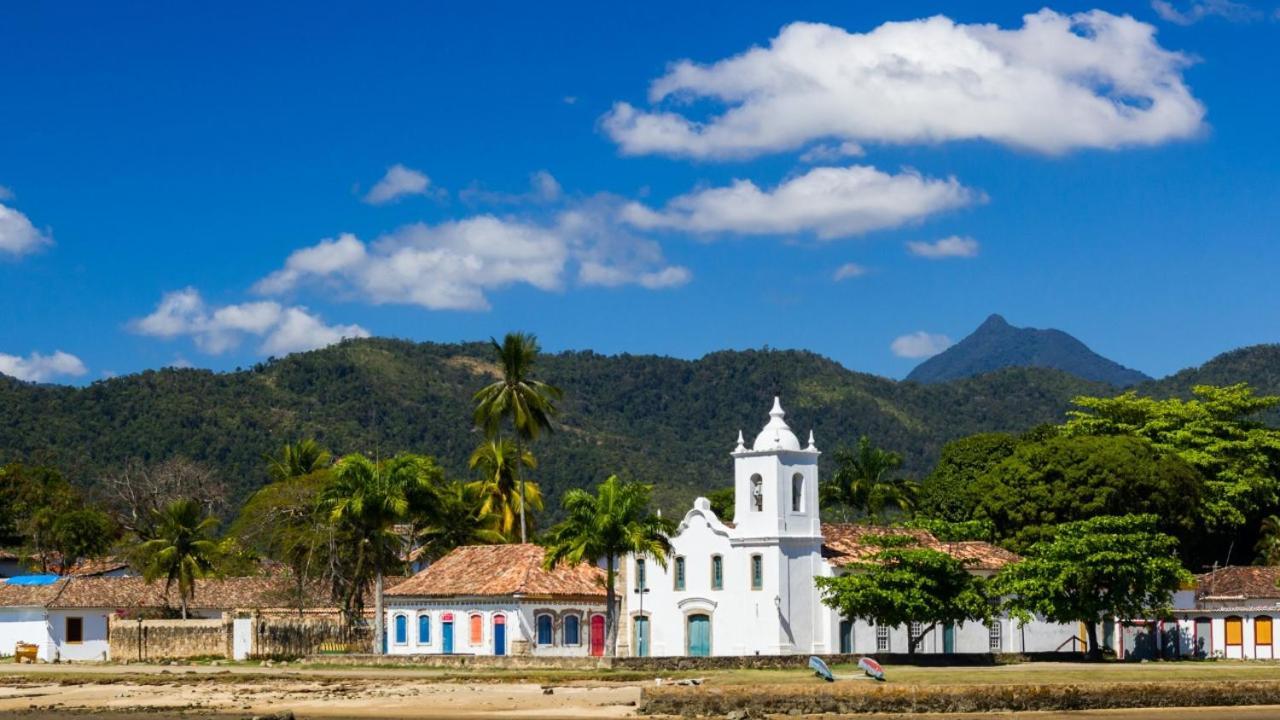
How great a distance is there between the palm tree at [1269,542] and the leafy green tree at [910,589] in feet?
88.8

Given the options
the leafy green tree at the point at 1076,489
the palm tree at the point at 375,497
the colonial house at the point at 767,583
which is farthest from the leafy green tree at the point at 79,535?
the leafy green tree at the point at 1076,489

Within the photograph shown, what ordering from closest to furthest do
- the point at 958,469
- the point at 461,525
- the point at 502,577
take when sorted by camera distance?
1. the point at 502,577
2. the point at 461,525
3. the point at 958,469

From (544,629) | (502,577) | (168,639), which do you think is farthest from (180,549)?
(544,629)

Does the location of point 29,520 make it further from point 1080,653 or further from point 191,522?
point 1080,653

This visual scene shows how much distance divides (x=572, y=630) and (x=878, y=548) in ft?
36.3

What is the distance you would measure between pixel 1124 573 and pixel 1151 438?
32.7 m

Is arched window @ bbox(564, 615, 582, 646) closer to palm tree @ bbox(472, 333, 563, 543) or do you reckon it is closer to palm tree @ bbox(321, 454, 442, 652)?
palm tree @ bbox(321, 454, 442, 652)

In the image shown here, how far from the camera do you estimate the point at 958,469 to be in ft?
275

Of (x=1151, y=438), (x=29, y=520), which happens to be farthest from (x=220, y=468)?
(x=1151, y=438)

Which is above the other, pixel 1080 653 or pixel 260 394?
pixel 260 394

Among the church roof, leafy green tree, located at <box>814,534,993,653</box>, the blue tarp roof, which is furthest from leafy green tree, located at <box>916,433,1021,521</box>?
the blue tarp roof

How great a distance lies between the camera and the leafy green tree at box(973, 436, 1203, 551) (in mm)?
69500

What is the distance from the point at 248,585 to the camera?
75125mm

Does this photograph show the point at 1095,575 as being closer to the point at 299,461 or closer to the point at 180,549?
the point at 180,549
